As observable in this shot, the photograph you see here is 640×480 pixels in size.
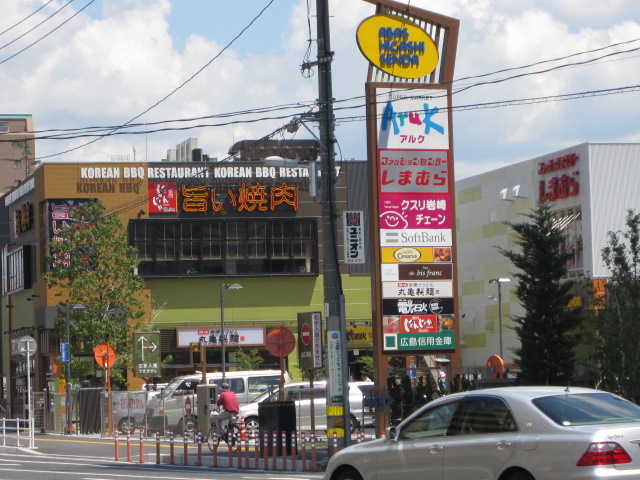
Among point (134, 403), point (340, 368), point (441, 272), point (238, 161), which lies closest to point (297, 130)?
point (340, 368)

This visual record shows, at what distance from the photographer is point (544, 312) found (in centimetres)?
3114

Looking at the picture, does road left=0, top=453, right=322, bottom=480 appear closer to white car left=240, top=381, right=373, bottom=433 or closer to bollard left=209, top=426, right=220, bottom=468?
bollard left=209, top=426, right=220, bottom=468

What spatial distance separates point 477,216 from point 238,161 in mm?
13673

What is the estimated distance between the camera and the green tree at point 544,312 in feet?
101

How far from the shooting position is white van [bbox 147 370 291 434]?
37219 mm

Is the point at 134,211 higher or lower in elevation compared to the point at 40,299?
higher

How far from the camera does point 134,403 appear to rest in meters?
38.9

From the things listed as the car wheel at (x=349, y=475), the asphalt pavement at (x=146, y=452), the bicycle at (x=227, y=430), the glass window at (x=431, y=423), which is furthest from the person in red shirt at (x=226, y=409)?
the glass window at (x=431, y=423)

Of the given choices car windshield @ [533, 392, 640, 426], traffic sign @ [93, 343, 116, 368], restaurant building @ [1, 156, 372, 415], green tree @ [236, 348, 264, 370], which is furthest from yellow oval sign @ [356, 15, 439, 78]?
green tree @ [236, 348, 264, 370]

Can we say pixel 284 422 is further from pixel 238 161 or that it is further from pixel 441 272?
pixel 238 161

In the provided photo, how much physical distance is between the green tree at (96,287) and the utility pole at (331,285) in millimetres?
28515

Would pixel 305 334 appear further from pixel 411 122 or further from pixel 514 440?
pixel 514 440

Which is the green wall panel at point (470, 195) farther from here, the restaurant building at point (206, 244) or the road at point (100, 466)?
the road at point (100, 466)

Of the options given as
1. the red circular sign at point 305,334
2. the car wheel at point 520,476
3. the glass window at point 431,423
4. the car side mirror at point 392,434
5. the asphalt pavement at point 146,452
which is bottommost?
the asphalt pavement at point 146,452
